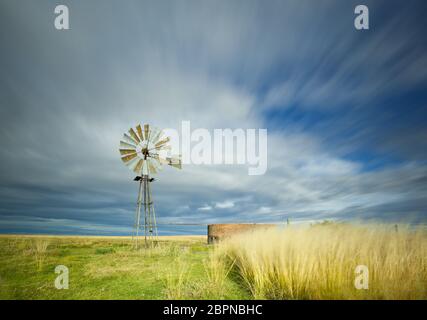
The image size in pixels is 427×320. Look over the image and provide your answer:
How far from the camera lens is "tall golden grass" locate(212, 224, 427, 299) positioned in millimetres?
3912

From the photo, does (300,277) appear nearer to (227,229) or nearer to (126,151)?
(126,151)

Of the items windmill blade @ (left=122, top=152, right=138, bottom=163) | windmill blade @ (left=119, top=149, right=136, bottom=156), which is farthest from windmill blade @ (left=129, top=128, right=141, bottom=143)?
windmill blade @ (left=122, top=152, right=138, bottom=163)

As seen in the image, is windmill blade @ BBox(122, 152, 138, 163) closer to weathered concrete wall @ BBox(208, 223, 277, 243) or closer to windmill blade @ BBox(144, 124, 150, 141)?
windmill blade @ BBox(144, 124, 150, 141)

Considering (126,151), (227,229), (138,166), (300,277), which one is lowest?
(227,229)

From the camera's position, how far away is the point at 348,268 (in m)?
4.53

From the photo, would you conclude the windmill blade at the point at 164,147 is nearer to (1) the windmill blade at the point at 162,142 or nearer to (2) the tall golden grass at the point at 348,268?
(1) the windmill blade at the point at 162,142

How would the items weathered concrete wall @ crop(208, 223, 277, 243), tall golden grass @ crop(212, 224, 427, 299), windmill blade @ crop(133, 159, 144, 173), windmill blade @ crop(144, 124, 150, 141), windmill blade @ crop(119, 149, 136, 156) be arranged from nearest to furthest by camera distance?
tall golden grass @ crop(212, 224, 427, 299) < windmill blade @ crop(119, 149, 136, 156) < windmill blade @ crop(144, 124, 150, 141) < windmill blade @ crop(133, 159, 144, 173) < weathered concrete wall @ crop(208, 223, 277, 243)

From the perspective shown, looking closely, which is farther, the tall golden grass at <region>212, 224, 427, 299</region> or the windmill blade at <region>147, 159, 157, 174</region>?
the windmill blade at <region>147, 159, 157, 174</region>

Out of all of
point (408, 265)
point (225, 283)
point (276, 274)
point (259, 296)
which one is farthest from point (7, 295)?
point (408, 265)

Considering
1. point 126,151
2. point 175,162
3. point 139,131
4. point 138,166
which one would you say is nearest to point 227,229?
point 175,162

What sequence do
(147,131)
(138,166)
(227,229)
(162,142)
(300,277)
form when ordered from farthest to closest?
(227,229) < (162,142) < (138,166) < (147,131) < (300,277)

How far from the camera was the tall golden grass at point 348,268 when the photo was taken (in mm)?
3912
